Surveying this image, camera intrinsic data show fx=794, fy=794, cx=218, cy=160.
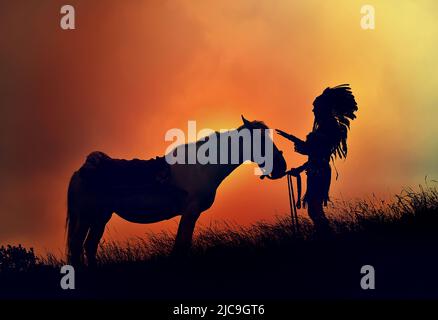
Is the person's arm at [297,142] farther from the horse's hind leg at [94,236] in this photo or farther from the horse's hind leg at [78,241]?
the horse's hind leg at [78,241]

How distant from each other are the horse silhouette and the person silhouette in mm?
971

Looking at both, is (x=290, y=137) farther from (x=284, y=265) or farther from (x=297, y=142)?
(x=284, y=265)

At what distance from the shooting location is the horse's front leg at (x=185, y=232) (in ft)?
41.5

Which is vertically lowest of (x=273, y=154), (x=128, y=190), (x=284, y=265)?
(x=284, y=265)

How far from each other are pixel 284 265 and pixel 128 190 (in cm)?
317

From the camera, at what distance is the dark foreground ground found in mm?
11773

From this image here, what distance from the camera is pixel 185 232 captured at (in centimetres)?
1272

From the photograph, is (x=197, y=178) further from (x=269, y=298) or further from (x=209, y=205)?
(x=269, y=298)

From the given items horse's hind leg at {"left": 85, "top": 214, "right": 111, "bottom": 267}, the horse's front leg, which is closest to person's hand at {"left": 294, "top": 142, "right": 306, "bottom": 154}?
the horse's front leg

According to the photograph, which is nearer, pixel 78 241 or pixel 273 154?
pixel 273 154

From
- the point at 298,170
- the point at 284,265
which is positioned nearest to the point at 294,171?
the point at 298,170

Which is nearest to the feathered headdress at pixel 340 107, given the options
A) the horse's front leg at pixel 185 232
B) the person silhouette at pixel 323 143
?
the person silhouette at pixel 323 143

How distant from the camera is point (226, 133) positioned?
13.1 meters

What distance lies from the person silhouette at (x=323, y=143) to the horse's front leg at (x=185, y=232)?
1751 mm
